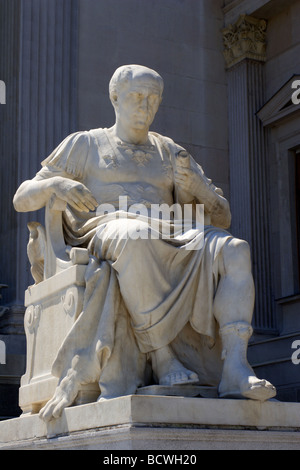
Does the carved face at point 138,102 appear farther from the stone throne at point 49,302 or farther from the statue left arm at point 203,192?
the stone throne at point 49,302

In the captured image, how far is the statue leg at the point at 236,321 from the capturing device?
4.86 metres

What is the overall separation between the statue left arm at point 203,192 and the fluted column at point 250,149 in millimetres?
5744

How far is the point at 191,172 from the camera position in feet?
19.4

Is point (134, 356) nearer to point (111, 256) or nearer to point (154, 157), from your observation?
point (111, 256)

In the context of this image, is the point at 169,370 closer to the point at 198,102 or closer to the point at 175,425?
the point at 175,425

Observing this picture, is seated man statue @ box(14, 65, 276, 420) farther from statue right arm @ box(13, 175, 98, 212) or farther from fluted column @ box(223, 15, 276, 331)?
fluted column @ box(223, 15, 276, 331)

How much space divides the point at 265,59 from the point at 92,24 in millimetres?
2652

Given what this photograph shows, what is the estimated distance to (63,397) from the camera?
509 cm

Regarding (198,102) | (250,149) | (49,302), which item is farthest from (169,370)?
(198,102)

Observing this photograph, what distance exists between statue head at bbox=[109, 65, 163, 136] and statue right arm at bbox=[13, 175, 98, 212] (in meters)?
0.61

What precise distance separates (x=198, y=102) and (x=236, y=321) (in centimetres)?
749
